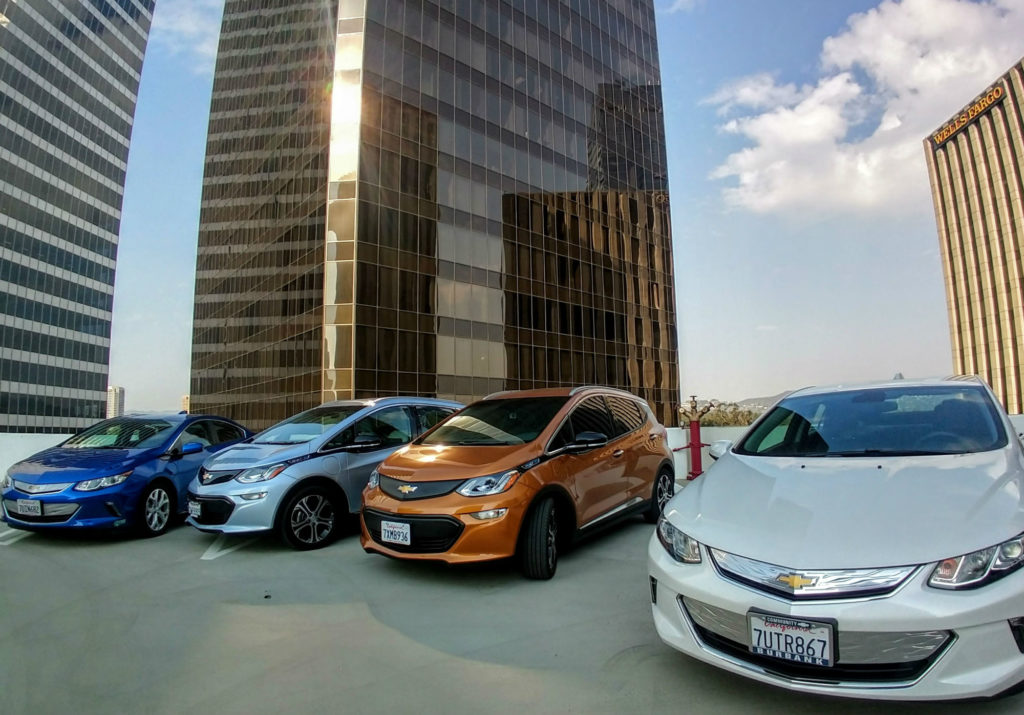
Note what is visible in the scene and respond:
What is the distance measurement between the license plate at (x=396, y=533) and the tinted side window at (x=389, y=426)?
84.6 inches

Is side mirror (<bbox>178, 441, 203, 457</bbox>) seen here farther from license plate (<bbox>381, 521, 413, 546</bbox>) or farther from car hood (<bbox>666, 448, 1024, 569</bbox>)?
car hood (<bbox>666, 448, 1024, 569</bbox>)

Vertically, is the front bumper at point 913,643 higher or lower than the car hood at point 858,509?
lower

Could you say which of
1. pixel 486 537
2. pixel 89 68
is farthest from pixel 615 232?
pixel 89 68

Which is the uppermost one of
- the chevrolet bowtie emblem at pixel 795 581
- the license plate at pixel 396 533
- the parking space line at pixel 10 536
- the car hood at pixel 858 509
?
the car hood at pixel 858 509

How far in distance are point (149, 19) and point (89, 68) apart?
68.9 feet

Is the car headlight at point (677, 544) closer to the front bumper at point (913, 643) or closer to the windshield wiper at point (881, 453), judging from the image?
the front bumper at point (913, 643)

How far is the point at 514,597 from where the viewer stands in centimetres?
450

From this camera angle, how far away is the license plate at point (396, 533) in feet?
15.5

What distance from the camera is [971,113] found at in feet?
252

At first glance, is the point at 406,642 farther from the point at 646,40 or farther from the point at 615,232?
the point at 646,40

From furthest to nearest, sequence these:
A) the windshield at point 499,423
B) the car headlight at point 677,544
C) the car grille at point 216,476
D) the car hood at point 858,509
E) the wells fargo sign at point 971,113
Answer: the wells fargo sign at point 971,113
the car grille at point 216,476
the windshield at point 499,423
the car headlight at point 677,544
the car hood at point 858,509

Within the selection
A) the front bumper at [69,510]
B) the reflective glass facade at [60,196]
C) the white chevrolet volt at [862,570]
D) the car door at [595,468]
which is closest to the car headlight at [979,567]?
the white chevrolet volt at [862,570]

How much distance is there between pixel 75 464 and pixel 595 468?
5754 mm

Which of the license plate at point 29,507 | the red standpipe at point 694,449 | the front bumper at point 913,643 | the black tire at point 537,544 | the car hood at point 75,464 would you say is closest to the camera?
the front bumper at point 913,643
